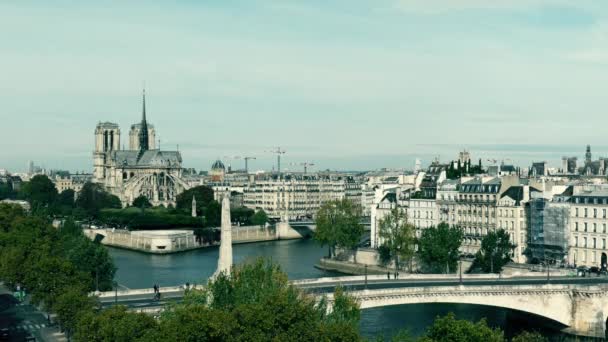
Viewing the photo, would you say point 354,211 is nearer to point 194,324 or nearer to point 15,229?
point 15,229

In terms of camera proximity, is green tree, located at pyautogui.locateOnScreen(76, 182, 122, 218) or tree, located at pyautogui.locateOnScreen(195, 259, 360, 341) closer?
tree, located at pyautogui.locateOnScreen(195, 259, 360, 341)

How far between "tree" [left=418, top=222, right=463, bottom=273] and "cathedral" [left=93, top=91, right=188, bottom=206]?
309 feet

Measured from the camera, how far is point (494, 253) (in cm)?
6688

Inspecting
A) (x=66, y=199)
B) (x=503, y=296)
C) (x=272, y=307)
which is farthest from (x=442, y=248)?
(x=66, y=199)

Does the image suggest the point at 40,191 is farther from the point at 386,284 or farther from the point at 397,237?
the point at 386,284

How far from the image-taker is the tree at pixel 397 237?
237 feet

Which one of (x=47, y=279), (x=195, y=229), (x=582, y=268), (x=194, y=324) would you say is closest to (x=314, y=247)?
(x=195, y=229)

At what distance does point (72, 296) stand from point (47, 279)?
571 cm

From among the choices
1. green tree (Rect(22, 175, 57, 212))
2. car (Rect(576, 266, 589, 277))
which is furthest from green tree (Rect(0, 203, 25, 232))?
green tree (Rect(22, 175, 57, 212))

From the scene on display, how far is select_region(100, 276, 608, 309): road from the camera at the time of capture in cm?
4715

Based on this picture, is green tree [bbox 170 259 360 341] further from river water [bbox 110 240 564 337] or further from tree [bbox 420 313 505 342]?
river water [bbox 110 240 564 337]

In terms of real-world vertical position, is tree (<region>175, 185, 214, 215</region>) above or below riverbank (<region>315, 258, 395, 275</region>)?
above

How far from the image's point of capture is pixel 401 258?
239 feet

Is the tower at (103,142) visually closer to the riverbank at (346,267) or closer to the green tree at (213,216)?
the green tree at (213,216)
